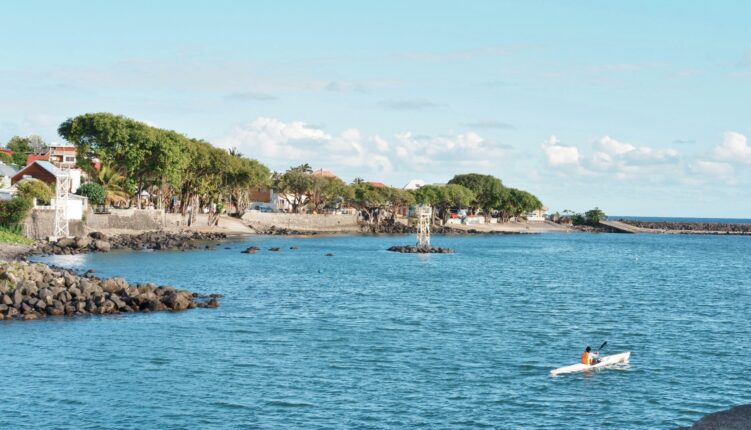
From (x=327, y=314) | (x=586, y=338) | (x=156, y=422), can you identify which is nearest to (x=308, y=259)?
(x=327, y=314)

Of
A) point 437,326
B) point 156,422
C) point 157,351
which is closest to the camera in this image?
point 156,422

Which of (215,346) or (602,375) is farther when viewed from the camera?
(215,346)

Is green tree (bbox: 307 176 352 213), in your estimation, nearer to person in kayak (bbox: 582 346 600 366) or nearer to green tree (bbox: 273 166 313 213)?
green tree (bbox: 273 166 313 213)

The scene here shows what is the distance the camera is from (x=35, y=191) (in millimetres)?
96875

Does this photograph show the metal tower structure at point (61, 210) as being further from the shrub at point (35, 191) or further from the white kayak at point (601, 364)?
the white kayak at point (601, 364)

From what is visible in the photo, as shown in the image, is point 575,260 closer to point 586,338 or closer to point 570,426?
point 586,338

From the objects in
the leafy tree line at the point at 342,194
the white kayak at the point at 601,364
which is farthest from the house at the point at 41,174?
the white kayak at the point at 601,364

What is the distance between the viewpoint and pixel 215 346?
38.8 metres

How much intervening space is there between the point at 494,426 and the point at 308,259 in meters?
71.9

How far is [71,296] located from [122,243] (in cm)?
5708

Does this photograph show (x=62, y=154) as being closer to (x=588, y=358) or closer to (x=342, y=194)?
(x=342, y=194)

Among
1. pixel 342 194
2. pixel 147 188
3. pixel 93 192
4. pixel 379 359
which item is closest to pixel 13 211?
pixel 93 192

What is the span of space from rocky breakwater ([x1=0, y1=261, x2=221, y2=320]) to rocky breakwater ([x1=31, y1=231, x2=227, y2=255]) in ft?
108

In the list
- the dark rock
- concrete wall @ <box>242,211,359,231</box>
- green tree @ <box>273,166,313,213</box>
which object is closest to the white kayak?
the dark rock
